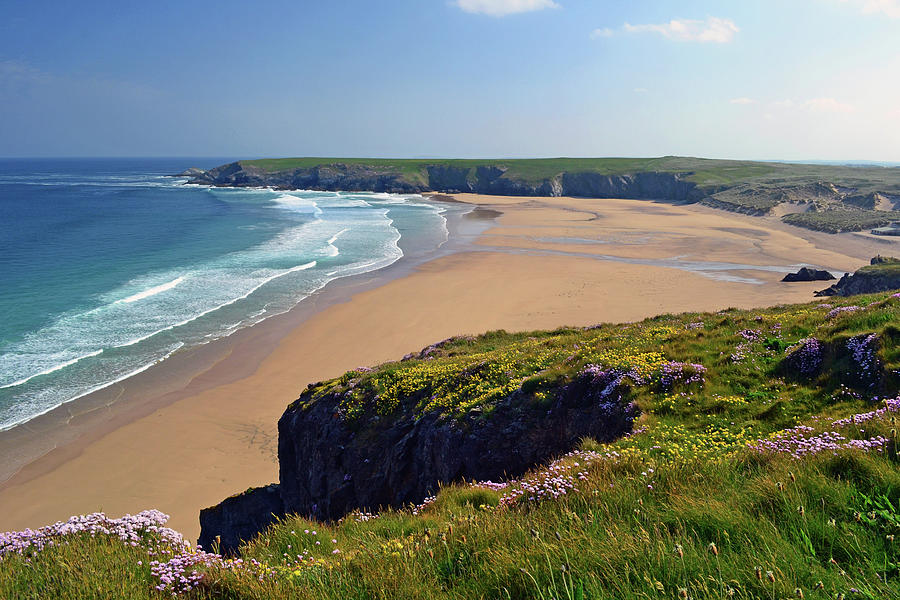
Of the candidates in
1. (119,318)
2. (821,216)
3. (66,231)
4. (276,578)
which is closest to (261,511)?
(276,578)

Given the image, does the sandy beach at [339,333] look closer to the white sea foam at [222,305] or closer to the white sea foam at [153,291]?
the white sea foam at [222,305]

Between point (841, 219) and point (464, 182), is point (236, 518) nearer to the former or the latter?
point (841, 219)

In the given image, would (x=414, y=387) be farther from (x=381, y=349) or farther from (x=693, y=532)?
(x=381, y=349)

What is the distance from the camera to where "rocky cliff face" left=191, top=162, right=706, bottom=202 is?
416ft

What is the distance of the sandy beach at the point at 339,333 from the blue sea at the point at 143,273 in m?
2.52

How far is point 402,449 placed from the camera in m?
12.1

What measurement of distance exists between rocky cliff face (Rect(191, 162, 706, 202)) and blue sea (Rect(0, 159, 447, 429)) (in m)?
50.2

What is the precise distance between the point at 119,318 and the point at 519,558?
36.2m

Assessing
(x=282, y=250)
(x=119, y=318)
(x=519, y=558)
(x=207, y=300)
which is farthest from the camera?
(x=282, y=250)

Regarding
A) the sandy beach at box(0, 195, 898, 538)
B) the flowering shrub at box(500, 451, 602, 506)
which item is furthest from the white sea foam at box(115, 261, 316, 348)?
the flowering shrub at box(500, 451, 602, 506)

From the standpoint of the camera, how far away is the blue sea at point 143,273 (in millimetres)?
25828

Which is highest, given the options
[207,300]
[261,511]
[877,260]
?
[877,260]

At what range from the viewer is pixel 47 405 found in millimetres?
21484

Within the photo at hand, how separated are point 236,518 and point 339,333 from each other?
17.5 meters
